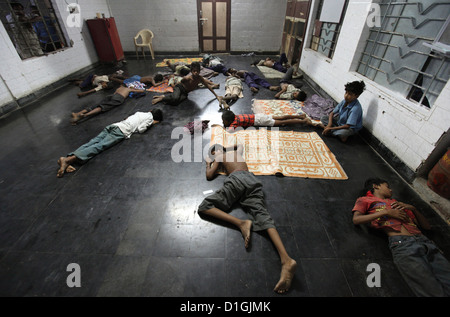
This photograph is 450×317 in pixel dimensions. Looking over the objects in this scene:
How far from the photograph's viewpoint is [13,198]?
2410 mm

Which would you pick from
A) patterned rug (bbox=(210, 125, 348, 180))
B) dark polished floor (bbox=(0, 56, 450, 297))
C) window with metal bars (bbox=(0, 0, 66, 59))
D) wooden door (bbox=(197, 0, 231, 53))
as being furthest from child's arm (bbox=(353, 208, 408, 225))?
wooden door (bbox=(197, 0, 231, 53))

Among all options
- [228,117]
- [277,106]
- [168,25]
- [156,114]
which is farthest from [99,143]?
[168,25]

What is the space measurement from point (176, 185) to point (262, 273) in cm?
145

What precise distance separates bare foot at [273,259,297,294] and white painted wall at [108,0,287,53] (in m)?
9.19

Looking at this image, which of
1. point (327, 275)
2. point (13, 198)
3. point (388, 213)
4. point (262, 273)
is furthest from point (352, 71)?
point (13, 198)

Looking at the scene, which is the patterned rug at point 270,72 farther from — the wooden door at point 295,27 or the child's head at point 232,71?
the child's head at point 232,71

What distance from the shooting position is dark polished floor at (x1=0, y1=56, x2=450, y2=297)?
5.57 ft

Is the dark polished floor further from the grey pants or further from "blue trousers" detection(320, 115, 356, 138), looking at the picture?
"blue trousers" detection(320, 115, 356, 138)

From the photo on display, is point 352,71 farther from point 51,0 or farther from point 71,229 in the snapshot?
point 51,0

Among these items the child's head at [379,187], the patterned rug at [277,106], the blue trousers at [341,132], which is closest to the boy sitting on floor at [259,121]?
the blue trousers at [341,132]

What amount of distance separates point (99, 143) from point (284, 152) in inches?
114

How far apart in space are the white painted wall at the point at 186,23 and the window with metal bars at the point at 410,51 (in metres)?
5.72

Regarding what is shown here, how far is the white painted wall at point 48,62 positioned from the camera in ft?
13.7

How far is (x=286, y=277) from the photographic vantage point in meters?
1.65
